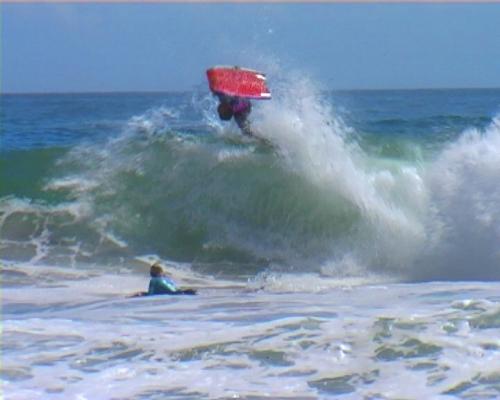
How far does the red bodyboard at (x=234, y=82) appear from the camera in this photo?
11516 millimetres

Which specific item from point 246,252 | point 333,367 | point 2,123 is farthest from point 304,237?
point 2,123

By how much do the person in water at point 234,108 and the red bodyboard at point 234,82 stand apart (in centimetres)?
9

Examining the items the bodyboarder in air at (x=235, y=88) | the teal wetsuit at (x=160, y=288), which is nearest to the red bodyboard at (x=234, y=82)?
the bodyboarder in air at (x=235, y=88)

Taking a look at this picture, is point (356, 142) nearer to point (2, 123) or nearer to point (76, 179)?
point (76, 179)

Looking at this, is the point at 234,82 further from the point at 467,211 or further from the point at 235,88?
the point at 467,211

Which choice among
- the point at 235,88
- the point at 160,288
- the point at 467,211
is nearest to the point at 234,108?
the point at 235,88

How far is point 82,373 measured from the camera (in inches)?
238

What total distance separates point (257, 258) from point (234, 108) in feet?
4.80

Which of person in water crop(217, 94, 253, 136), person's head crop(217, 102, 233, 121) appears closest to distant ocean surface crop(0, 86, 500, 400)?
person in water crop(217, 94, 253, 136)

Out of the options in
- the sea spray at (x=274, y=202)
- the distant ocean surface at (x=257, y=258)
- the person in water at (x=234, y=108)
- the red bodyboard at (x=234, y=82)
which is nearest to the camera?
the distant ocean surface at (x=257, y=258)

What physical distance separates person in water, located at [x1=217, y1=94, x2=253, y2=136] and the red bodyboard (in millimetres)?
86

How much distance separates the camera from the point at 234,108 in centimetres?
1194

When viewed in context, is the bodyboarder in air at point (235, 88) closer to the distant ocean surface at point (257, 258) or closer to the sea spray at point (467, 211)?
the distant ocean surface at point (257, 258)

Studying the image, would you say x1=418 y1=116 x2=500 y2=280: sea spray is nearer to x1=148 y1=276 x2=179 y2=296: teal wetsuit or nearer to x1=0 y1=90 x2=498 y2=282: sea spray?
x1=0 y1=90 x2=498 y2=282: sea spray
